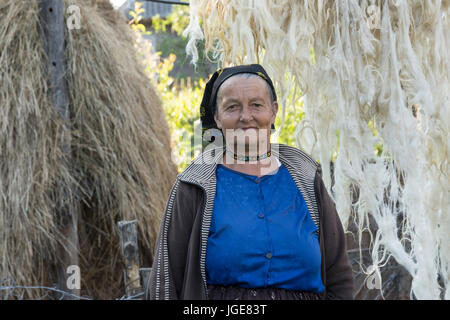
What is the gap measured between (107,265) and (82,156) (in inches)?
31.0

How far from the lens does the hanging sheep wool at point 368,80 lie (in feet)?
6.11

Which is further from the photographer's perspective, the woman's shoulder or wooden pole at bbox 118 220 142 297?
wooden pole at bbox 118 220 142 297

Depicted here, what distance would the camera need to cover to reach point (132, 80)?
3.67m

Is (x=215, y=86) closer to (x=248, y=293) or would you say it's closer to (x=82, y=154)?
(x=248, y=293)

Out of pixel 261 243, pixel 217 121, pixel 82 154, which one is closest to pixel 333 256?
pixel 261 243

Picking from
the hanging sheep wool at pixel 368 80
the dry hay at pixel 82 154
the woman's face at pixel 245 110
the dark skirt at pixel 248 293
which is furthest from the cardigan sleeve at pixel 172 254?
the dry hay at pixel 82 154

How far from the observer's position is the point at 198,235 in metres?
1.43

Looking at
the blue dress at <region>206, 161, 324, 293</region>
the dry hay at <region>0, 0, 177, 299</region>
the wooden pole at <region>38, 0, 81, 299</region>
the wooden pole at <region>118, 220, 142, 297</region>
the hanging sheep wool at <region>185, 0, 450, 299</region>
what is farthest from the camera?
the wooden pole at <region>38, 0, 81, 299</region>

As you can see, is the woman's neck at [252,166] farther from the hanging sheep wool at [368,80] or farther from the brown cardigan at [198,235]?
the hanging sheep wool at [368,80]

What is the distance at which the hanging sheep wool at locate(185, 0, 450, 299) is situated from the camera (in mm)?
1862

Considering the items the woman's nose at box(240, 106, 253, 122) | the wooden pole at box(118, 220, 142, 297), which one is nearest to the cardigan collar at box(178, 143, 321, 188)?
the woman's nose at box(240, 106, 253, 122)

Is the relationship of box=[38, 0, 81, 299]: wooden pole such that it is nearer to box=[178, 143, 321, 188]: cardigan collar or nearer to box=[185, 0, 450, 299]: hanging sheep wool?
box=[185, 0, 450, 299]: hanging sheep wool

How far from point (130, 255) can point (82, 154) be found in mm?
800
